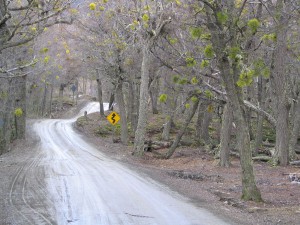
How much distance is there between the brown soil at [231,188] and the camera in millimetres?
10266

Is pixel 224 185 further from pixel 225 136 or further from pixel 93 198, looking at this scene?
pixel 93 198

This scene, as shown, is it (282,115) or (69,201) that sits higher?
(282,115)

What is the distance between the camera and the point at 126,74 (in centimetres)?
3114

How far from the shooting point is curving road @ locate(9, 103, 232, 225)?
908cm

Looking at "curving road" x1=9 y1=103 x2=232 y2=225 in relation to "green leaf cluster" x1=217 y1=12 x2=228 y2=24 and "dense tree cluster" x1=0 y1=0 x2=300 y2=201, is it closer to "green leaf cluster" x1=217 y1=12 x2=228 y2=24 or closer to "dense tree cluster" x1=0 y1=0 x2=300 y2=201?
"dense tree cluster" x1=0 y1=0 x2=300 y2=201

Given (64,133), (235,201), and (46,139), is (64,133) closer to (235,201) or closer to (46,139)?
(46,139)

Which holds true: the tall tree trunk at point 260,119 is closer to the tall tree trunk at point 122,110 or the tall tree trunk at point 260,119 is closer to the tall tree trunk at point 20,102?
the tall tree trunk at point 122,110

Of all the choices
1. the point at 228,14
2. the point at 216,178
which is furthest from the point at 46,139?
the point at 228,14

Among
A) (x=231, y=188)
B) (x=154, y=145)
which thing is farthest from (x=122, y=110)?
(x=231, y=188)

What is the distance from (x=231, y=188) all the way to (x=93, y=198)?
18.3 feet

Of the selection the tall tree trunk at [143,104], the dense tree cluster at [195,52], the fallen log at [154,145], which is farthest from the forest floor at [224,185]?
the fallen log at [154,145]

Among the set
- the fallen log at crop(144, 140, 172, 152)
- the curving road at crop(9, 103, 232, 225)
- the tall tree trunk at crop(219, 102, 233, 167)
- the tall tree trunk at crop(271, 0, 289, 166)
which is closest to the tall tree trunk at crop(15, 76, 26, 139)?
the fallen log at crop(144, 140, 172, 152)

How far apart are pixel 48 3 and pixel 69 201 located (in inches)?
217

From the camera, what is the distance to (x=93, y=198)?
1131 centimetres
